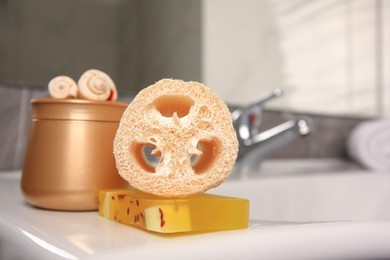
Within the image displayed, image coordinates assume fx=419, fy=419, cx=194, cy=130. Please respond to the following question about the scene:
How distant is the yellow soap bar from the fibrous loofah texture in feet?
0.04

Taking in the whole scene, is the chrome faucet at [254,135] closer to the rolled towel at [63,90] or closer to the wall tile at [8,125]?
the wall tile at [8,125]

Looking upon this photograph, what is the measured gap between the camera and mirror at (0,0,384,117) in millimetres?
797

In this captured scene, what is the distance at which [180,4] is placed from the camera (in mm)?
Answer: 961

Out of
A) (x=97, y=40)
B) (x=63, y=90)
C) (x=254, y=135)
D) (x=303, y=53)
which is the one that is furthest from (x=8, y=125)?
(x=303, y=53)

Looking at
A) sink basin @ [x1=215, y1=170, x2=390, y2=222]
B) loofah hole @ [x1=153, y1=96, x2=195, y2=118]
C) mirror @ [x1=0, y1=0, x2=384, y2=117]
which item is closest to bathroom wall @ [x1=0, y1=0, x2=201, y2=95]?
mirror @ [x1=0, y1=0, x2=384, y2=117]

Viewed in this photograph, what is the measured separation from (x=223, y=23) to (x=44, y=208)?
80cm

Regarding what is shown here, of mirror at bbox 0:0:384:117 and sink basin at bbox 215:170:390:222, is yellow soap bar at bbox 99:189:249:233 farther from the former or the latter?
mirror at bbox 0:0:384:117

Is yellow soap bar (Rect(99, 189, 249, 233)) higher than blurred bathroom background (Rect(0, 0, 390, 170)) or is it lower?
lower

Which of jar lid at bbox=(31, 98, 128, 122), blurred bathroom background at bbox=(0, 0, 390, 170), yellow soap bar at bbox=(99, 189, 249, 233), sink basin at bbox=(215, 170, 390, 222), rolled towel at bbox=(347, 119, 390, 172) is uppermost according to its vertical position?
blurred bathroom background at bbox=(0, 0, 390, 170)

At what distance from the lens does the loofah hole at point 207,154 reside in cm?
33

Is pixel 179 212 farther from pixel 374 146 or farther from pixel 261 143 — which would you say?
pixel 374 146

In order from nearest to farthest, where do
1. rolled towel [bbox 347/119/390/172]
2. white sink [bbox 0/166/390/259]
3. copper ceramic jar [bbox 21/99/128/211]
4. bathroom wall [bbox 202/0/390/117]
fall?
white sink [bbox 0/166/390/259] → copper ceramic jar [bbox 21/99/128/211] → bathroom wall [bbox 202/0/390/117] → rolled towel [bbox 347/119/390/172]

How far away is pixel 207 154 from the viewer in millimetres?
354

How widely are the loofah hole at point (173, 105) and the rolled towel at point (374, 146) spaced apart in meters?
1.00
